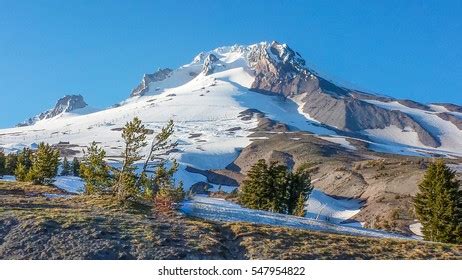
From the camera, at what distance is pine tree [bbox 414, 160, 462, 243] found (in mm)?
49719

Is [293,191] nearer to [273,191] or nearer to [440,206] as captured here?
[273,191]

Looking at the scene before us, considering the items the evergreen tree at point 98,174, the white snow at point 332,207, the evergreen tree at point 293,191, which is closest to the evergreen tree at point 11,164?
the white snow at point 332,207

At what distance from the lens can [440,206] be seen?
50906 mm

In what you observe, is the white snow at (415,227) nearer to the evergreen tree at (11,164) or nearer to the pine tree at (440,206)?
the pine tree at (440,206)

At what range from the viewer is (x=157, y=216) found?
101ft

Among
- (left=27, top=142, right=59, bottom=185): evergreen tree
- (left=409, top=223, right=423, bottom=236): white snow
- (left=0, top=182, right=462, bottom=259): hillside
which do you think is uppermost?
(left=27, top=142, right=59, bottom=185): evergreen tree

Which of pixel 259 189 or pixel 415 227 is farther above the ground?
pixel 259 189

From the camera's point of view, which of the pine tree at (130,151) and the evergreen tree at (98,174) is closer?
the pine tree at (130,151)

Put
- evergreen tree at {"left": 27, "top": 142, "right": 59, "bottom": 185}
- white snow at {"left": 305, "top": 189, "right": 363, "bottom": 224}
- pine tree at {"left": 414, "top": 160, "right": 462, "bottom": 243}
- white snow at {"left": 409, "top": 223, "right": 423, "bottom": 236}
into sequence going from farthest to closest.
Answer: white snow at {"left": 305, "top": 189, "right": 363, "bottom": 224} < white snow at {"left": 409, "top": 223, "right": 423, "bottom": 236} < evergreen tree at {"left": 27, "top": 142, "right": 59, "bottom": 185} < pine tree at {"left": 414, "top": 160, "right": 462, "bottom": 243}

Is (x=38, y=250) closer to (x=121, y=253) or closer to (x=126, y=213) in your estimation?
(x=121, y=253)

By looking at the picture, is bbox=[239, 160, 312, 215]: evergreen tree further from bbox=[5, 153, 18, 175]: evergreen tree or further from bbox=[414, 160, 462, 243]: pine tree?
bbox=[5, 153, 18, 175]: evergreen tree

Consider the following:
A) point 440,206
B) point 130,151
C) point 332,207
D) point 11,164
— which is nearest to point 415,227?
point 440,206

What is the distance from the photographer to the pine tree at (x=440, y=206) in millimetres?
49719

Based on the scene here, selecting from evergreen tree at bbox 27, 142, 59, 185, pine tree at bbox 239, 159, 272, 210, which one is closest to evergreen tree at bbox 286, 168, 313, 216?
pine tree at bbox 239, 159, 272, 210
